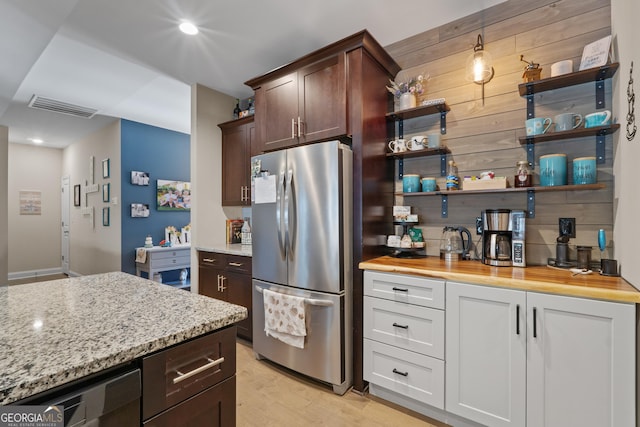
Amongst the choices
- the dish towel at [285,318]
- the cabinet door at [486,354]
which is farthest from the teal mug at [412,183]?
the dish towel at [285,318]

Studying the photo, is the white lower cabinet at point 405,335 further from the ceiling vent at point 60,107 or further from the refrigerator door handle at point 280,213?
the ceiling vent at point 60,107

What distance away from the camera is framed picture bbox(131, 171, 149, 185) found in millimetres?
4773

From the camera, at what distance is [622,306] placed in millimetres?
1315

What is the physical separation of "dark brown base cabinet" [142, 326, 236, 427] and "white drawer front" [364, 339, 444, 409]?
4.10 ft

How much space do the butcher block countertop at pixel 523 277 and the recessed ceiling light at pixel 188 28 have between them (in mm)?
2288

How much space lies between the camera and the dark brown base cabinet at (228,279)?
9.33 ft

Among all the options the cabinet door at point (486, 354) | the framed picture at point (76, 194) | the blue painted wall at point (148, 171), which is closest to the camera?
the cabinet door at point (486, 354)

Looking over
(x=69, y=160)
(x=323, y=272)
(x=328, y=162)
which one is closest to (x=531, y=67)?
(x=328, y=162)

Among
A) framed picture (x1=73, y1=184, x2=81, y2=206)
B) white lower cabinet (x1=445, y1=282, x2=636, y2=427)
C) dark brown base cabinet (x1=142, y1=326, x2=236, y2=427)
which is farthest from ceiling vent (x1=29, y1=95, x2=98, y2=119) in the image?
white lower cabinet (x1=445, y1=282, x2=636, y2=427)

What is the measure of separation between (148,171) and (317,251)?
13.7ft

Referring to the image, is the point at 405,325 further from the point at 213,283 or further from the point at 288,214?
the point at 213,283

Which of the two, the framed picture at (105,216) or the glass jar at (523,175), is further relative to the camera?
the framed picture at (105,216)

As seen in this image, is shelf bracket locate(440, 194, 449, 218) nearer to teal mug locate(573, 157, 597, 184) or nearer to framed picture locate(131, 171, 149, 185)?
teal mug locate(573, 157, 597, 184)

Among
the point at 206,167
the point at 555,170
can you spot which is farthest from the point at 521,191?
the point at 206,167
